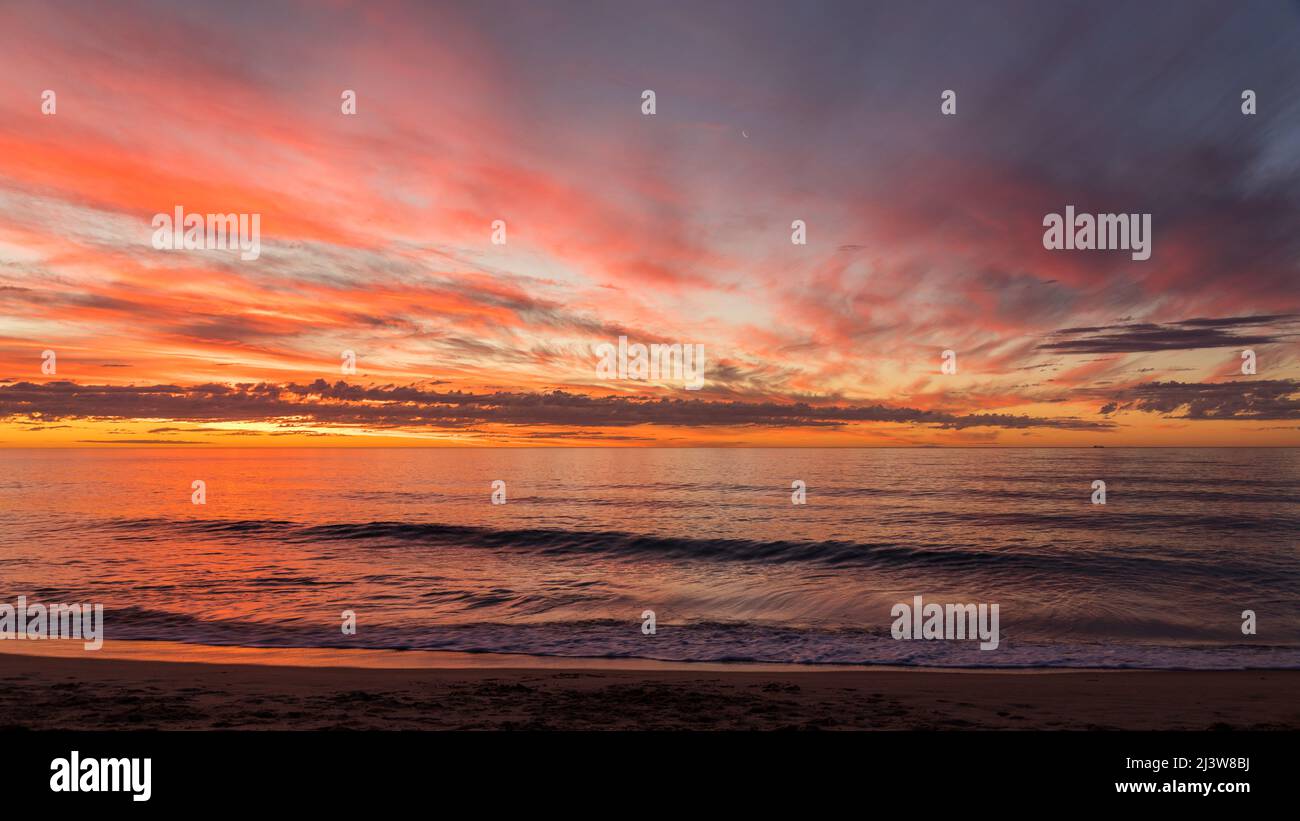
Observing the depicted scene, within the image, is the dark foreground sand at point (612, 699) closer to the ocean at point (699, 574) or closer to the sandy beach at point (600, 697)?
the sandy beach at point (600, 697)

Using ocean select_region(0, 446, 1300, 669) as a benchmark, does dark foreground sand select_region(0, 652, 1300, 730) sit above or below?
above

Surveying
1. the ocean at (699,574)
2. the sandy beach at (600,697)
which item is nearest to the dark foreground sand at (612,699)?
the sandy beach at (600,697)

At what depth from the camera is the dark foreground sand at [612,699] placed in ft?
33.7

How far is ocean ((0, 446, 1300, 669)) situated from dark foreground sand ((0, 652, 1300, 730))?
2.29 meters

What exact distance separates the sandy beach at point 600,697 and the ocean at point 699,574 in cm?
204

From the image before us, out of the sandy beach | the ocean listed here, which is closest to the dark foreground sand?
the sandy beach

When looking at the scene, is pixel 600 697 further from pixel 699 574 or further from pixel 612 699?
pixel 699 574

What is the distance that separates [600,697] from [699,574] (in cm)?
1806

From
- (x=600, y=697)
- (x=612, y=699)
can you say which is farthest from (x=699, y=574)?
(x=612, y=699)

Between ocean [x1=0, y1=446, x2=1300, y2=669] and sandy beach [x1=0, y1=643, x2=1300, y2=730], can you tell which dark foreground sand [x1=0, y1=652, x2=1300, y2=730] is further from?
ocean [x1=0, y1=446, x2=1300, y2=669]

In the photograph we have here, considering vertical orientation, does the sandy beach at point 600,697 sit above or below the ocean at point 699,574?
above

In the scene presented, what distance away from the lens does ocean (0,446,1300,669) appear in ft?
60.2

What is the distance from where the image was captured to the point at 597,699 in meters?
11.9
